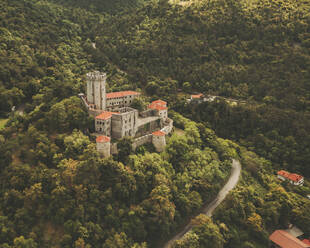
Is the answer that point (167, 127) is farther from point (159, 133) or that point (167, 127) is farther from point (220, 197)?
point (220, 197)

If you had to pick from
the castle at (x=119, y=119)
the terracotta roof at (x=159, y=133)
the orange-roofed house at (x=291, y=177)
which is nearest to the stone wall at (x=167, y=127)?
the castle at (x=119, y=119)

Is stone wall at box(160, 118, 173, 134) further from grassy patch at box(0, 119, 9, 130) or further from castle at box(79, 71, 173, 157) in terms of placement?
grassy patch at box(0, 119, 9, 130)

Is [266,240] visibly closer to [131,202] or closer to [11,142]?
[131,202]

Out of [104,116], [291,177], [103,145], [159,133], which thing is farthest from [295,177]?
[103,145]

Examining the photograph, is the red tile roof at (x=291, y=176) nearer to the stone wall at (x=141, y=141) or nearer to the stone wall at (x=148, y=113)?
the stone wall at (x=148, y=113)

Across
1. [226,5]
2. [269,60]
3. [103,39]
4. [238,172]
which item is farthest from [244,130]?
[103,39]

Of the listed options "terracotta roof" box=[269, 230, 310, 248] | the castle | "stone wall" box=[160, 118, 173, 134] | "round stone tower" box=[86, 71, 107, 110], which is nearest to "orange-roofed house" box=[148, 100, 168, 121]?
the castle
